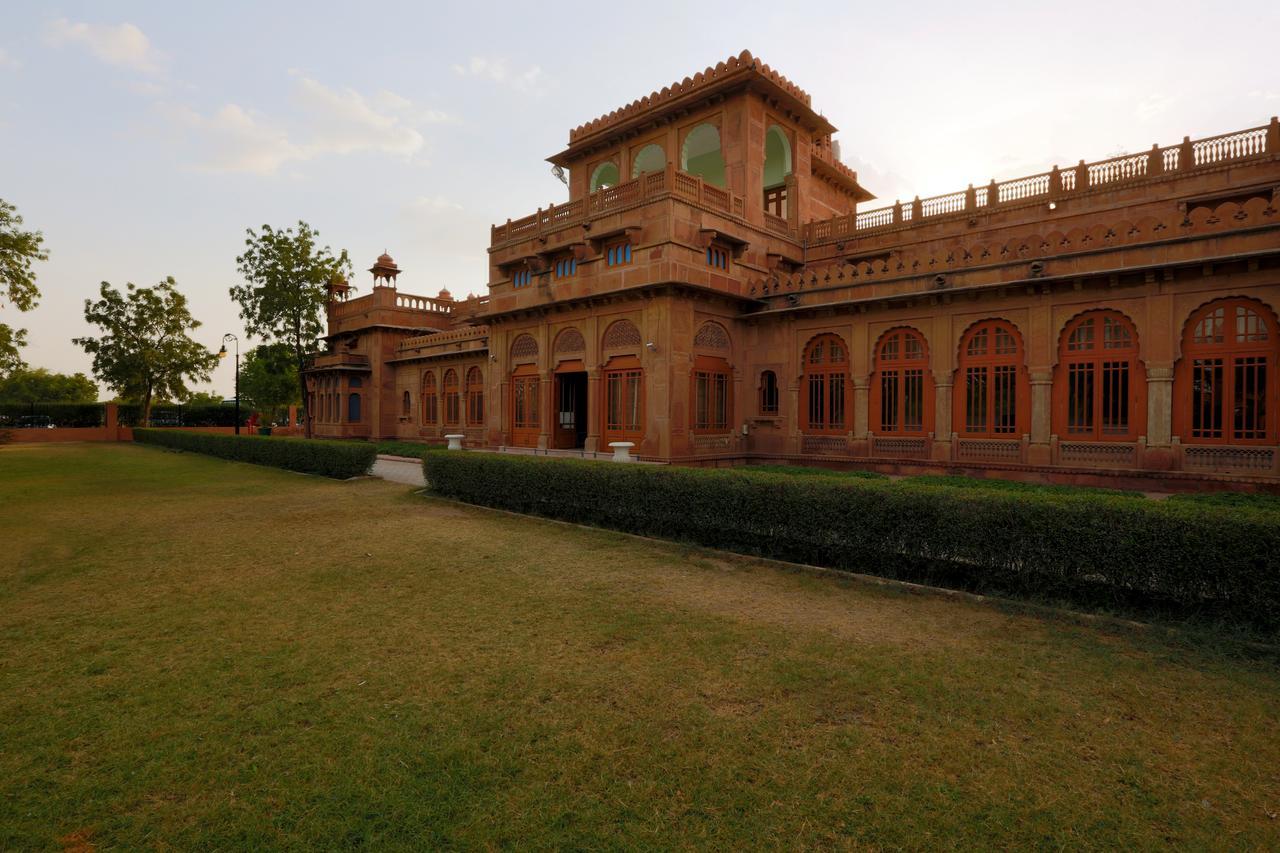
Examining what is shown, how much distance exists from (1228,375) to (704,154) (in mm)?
17468

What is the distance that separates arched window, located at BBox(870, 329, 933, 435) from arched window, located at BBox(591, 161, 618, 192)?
43.5 ft

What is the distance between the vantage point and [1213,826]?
3205mm

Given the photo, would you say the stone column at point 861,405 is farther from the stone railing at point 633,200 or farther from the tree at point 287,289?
the tree at point 287,289

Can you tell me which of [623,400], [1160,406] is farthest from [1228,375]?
[623,400]

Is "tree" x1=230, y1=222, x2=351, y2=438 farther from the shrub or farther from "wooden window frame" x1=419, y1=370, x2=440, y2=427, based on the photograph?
the shrub

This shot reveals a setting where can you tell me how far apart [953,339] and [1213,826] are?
585 inches

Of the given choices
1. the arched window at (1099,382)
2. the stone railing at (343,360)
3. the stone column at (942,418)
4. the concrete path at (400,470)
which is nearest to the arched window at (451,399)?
the stone railing at (343,360)

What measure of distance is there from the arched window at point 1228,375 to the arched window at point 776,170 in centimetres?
1363

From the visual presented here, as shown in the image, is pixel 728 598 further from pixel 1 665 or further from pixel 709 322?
pixel 709 322

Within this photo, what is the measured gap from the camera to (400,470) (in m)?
20.1

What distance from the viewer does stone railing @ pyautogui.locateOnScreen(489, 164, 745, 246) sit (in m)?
18.3

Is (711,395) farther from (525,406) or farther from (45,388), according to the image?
(45,388)

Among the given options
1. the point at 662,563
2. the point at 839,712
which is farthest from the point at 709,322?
the point at 839,712

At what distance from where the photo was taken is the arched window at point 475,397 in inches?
1175
